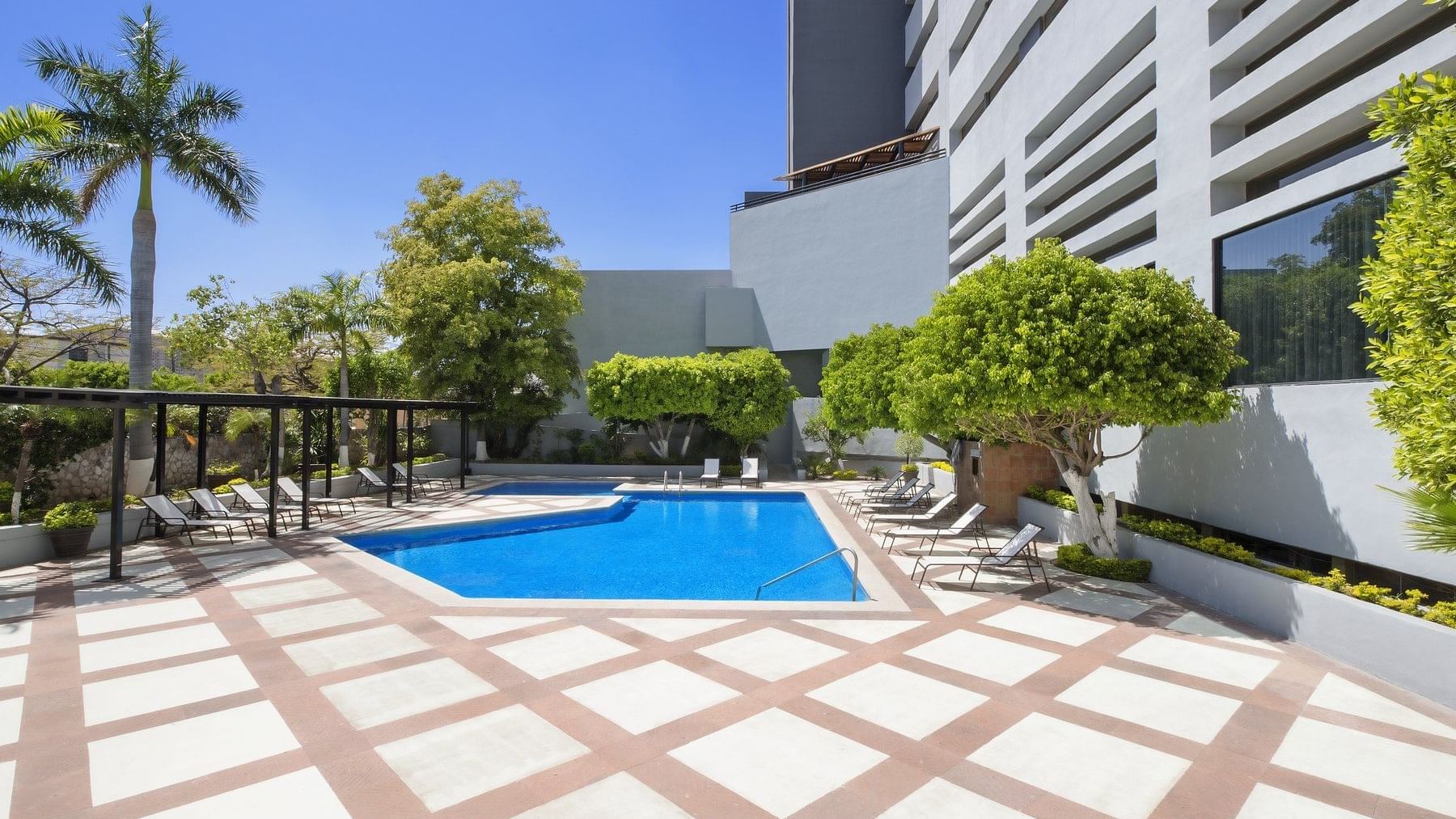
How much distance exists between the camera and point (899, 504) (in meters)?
15.3

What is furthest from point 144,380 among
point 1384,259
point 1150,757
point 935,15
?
point 935,15

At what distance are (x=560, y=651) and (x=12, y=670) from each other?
435 cm

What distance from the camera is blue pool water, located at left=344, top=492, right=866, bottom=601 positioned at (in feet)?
31.9

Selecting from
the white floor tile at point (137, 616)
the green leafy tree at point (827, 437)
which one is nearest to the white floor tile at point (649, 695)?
the white floor tile at point (137, 616)

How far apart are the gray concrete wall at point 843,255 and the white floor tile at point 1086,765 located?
73.1 ft

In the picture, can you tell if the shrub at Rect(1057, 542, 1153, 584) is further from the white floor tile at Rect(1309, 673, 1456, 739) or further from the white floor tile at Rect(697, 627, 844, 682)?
the white floor tile at Rect(697, 627, 844, 682)

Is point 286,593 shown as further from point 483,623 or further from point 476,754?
point 476,754

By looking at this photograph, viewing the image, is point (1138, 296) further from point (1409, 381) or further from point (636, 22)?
point (636, 22)

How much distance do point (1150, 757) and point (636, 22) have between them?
19.5 meters

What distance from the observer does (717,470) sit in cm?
2138

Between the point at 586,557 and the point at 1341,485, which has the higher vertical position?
the point at 1341,485

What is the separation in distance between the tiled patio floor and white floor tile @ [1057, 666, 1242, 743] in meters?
0.03

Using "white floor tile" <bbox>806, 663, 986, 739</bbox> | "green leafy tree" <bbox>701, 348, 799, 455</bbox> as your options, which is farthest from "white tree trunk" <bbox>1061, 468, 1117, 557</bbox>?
"green leafy tree" <bbox>701, 348, 799, 455</bbox>

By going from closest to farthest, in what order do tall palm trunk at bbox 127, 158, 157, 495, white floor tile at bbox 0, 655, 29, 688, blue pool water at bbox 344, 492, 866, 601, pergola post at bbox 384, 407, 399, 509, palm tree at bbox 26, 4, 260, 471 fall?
white floor tile at bbox 0, 655, 29, 688 → blue pool water at bbox 344, 492, 866, 601 → palm tree at bbox 26, 4, 260, 471 → tall palm trunk at bbox 127, 158, 157, 495 → pergola post at bbox 384, 407, 399, 509
